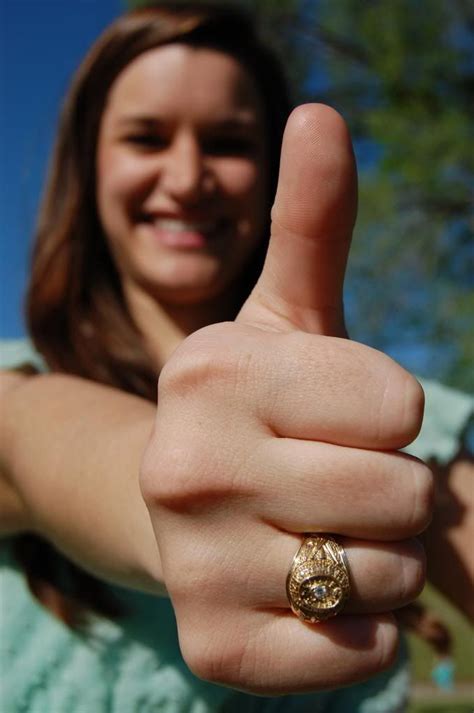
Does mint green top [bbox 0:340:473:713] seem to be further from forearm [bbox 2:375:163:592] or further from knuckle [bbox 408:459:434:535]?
knuckle [bbox 408:459:434:535]

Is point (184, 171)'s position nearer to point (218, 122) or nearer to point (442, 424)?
point (218, 122)

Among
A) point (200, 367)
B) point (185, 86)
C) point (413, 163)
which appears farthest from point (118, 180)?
point (413, 163)

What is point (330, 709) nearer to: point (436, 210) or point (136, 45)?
point (136, 45)

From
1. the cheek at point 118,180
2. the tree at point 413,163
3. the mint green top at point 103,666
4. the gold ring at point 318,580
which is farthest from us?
the tree at point 413,163

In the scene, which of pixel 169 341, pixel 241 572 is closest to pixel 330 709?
pixel 169 341

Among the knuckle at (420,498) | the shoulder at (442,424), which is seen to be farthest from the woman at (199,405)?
the shoulder at (442,424)

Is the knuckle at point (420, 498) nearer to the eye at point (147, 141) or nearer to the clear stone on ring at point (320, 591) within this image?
the clear stone on ring at point (320, 591)

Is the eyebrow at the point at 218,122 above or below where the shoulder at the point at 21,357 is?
above
